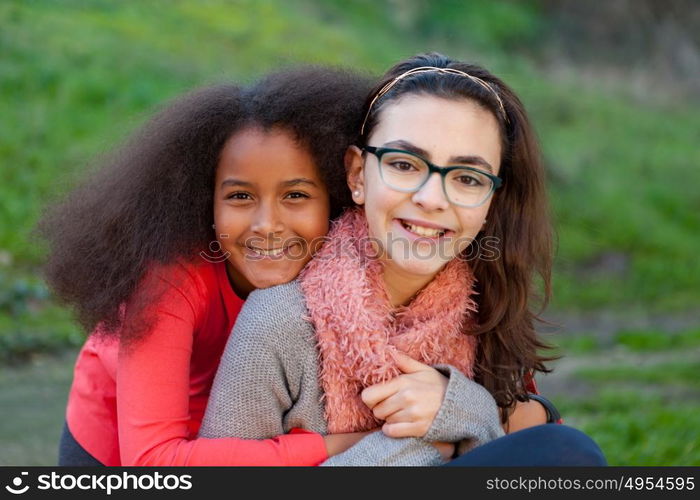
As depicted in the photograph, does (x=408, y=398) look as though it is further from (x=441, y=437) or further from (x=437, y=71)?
(x=437, y=71)

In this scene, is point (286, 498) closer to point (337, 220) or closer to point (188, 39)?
point (337, 220)

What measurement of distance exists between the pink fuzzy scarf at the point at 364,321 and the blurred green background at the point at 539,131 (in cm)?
90

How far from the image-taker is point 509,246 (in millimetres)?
2818

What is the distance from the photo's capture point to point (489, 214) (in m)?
2.86

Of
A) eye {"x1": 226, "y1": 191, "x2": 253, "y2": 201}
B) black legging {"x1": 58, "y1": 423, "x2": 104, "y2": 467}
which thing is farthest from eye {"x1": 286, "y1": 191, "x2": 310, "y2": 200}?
black legging {"x1": 58, "y1": 423, "x2": 104, "y2": 467}

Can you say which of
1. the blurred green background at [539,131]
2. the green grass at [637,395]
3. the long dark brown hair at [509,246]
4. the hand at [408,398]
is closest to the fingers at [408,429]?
the hand at [408,398]

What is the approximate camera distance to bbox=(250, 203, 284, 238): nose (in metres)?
2.67

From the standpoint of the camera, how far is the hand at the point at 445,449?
2.52 metres

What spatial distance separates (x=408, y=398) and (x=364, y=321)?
243mm

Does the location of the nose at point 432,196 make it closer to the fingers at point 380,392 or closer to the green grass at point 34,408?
the fingers at point 380,392

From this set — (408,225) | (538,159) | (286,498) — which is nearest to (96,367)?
(286,498)

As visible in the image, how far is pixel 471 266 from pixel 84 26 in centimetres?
769

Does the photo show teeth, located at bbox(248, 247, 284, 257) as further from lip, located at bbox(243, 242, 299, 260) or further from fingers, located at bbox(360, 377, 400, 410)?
fingers, located at bbox(360, 377, 400, 410)

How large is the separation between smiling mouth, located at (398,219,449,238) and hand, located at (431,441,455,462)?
0.57 metres
